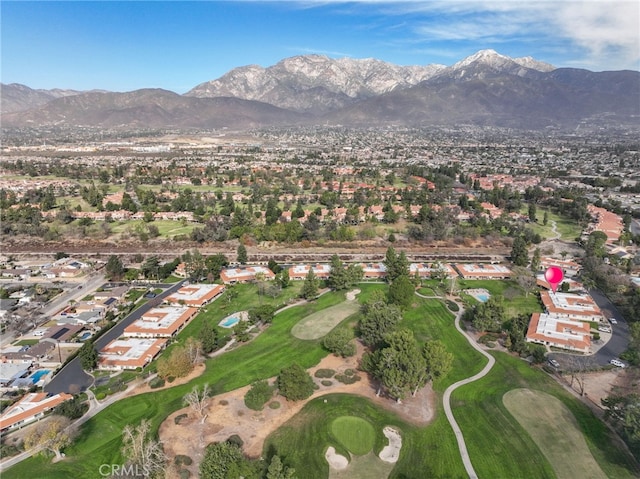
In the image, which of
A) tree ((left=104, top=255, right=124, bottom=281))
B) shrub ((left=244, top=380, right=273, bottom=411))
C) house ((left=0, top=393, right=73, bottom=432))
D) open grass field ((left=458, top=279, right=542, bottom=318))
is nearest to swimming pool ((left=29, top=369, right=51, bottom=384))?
house ((left=0, top=393, right=73, bottom=432))

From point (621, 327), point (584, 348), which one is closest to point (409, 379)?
point (584, 348)

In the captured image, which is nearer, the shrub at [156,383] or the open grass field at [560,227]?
the shrub at [156,383]

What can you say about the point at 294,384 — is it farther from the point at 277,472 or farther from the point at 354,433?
the point at 277,472

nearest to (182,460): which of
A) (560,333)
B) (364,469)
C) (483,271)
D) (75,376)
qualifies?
(364,469)

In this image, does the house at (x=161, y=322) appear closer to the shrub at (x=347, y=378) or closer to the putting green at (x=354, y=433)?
the shrub at (x=347, y=378)

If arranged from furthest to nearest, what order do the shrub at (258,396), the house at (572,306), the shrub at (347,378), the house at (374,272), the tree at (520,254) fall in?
the tree at (520,254)
the house at (374,272)
the house at (572,306)
the shrub at (347,378)
the shrub at (258,396)

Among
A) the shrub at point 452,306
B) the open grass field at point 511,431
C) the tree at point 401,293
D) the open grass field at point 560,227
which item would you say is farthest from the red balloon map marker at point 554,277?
the open grass field at point 560,227
